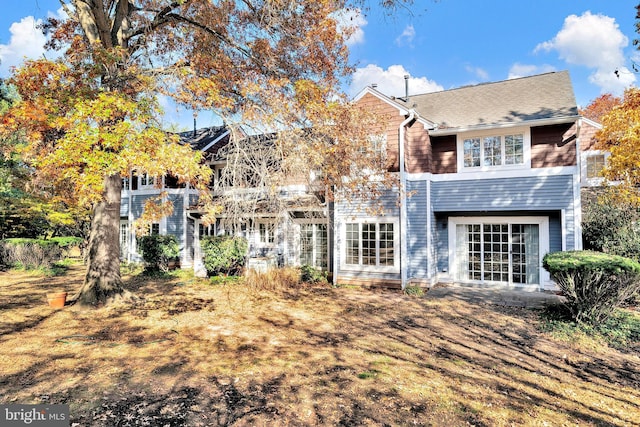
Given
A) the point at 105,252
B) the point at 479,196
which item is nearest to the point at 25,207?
the point at 105,252

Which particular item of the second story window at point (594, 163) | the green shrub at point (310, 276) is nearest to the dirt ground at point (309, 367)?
the green shrub at point (310, 276)

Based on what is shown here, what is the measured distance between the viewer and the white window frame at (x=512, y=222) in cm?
1095

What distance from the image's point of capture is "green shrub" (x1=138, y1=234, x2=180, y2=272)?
50.5ft

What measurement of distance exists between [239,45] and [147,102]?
3588 mm

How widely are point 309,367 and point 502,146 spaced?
10.0 m

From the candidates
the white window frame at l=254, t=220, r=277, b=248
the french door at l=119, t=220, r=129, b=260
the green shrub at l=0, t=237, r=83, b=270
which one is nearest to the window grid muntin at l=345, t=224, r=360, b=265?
the white window frame at l=254, t=220, r=277, b=248

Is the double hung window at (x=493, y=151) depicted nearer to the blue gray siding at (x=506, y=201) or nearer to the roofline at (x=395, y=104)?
the blue gray siding at (x=506, y=201)

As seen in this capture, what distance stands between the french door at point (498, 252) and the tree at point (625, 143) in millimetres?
2446

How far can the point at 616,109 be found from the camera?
31.0 feet

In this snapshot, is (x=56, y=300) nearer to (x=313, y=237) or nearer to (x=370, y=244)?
(x=313, y=237)

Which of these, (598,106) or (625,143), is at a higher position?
(598,106)

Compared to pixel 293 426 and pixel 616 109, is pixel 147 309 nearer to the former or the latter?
pixel 293 426

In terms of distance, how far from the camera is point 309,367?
5.13 m

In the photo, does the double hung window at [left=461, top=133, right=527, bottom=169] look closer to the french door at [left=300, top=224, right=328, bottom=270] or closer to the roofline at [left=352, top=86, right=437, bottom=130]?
the roofline at [left=352, top=86, right=437, bottom=130]
